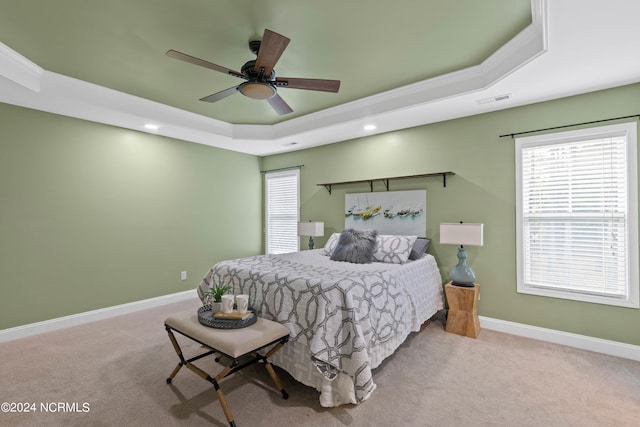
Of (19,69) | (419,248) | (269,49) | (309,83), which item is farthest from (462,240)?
(19,69)

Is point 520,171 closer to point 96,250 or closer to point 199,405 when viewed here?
point 199,405

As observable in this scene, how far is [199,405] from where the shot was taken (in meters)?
2.07

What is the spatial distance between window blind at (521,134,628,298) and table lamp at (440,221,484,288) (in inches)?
23.7

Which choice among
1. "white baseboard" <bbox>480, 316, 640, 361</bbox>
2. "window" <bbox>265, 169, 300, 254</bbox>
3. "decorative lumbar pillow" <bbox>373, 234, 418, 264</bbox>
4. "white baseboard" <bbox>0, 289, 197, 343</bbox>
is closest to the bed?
"decorative lumbar pillow" <bbox>373, 234, 418, 264</bbox>

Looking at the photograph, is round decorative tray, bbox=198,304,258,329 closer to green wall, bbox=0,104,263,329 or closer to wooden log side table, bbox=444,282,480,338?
wooden log side table, bbox=444,282,480,338

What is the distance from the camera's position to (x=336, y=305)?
7.05 ft

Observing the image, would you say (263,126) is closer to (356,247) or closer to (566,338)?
(356,247)

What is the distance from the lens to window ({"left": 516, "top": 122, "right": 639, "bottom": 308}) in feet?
9.09

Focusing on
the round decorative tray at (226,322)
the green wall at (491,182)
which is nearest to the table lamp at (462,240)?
the green wall at (491,182)

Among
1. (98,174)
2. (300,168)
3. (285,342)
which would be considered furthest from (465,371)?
(98,174)

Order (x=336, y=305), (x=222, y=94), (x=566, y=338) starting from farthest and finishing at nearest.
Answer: (x=566, y=338) → (x=222, y=94) → (x=336, y=305)

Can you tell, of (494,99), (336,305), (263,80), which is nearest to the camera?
(336,305)

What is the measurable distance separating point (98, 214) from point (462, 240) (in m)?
4.42

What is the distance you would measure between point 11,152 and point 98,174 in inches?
31.5
